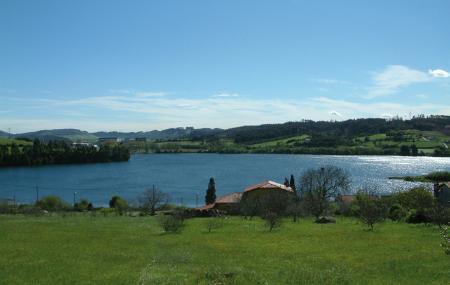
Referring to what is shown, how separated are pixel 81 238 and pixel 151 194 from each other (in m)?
40.6

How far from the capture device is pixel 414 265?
20.4 metres

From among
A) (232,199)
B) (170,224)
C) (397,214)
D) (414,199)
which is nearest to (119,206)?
(232,199)

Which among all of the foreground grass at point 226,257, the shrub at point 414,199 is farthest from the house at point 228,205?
the foreground grass at point 226,257

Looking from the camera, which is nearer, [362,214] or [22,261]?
[22,261]

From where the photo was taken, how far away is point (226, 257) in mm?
23500

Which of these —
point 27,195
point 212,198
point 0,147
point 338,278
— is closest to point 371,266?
point 338,278

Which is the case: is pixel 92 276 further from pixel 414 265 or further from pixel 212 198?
pixel 212 198

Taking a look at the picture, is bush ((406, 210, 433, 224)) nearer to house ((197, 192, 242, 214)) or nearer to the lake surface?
house ((197, 192, 242, 214))

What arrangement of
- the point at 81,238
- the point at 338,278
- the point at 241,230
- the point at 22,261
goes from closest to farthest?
the point at 338,278 < the point at 22,261 < the point at 81,238 < the point at 241,230

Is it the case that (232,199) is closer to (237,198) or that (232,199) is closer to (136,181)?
(237,198)

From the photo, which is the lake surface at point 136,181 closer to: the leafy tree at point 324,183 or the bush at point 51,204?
the bush at point 51,204

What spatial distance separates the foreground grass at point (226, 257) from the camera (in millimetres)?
18141

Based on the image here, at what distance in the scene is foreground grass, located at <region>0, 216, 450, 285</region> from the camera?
714 inches

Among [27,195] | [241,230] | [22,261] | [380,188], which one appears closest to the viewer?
[22,261]
